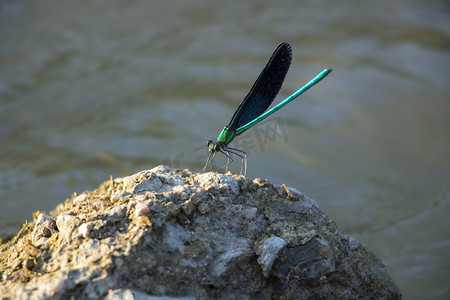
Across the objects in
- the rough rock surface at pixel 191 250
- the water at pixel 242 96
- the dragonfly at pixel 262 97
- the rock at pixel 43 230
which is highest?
the water at pixel 242 96

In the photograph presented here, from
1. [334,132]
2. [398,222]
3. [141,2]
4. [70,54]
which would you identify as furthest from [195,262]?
[141,2]

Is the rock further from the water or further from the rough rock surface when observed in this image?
the water

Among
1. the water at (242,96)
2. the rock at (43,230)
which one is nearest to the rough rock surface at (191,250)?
the rock at (43,230)

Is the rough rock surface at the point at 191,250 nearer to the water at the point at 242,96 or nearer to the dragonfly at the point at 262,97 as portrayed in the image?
the dragonfly at the point at 262,97

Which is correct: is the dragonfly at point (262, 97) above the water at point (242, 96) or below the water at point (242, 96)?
below

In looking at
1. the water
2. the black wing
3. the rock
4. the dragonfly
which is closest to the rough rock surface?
the rock

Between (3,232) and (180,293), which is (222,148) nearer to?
(180,293)

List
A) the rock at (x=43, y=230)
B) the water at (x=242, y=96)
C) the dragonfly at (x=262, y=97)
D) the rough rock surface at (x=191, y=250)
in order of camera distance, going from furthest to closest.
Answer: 1. the water at (x=242, y=96)
2. the dragonfly at (x=262, y=97)
3. the rock at (x=43, y=230)
4. the rough rock surface at (x=191, y=250)

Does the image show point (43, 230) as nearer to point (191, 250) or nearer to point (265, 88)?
point (191, 250)
